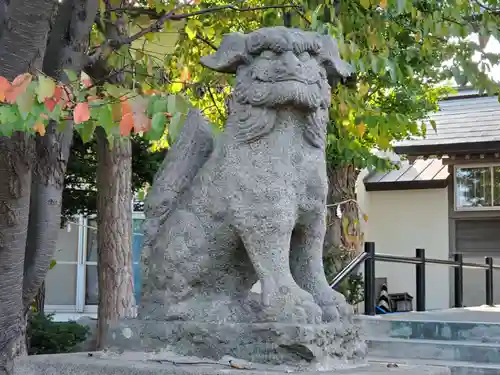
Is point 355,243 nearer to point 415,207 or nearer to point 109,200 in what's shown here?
point 109,200

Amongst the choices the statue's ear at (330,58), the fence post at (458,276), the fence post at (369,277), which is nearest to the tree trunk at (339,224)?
the fence post at (458,276)

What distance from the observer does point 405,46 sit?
8.84m

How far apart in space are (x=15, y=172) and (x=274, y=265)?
2.08 m

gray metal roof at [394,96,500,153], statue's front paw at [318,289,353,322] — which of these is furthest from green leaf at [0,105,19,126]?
gray metal roof at [394,96,500,153]

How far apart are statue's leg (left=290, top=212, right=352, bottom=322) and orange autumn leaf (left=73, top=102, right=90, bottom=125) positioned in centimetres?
117

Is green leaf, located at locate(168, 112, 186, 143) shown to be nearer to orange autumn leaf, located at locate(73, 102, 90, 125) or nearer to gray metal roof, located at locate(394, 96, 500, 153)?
orange autumn leaf, located at locate(73, 102, 90, 125)

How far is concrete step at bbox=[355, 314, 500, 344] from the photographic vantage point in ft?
25.0

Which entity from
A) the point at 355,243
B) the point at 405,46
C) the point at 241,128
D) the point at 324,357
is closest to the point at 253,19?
the point at 405,46

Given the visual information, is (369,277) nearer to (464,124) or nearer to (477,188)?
(477,188)

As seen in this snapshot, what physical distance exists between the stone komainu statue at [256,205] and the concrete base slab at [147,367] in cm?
23

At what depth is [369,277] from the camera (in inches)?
348

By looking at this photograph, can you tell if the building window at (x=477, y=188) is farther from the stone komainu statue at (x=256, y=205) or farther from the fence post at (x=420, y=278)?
the stone komainu statue at (x=256, y=205)

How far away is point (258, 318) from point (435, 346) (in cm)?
439

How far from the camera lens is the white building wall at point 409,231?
1720cm
